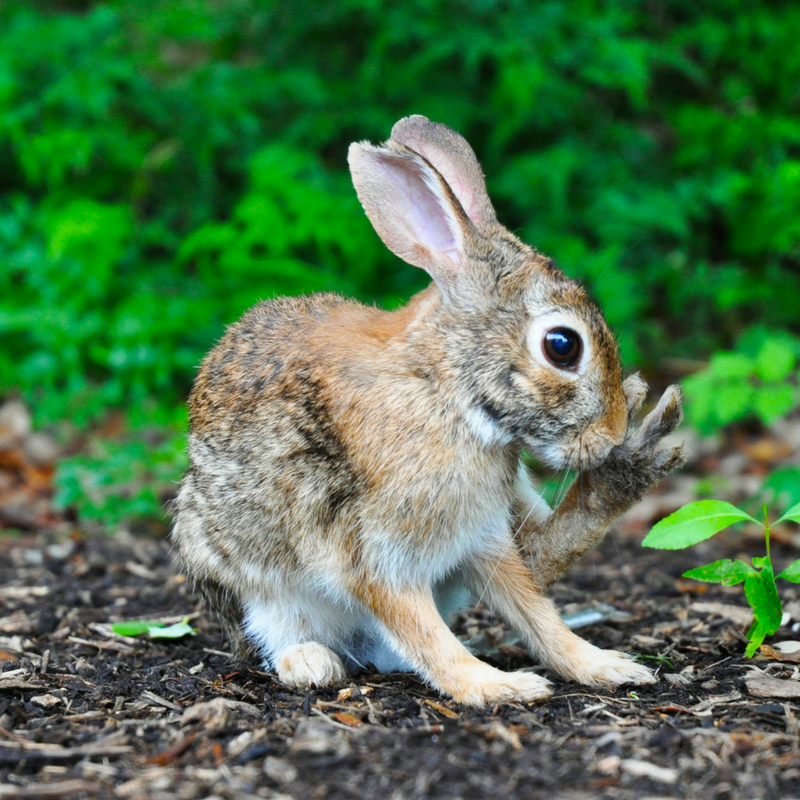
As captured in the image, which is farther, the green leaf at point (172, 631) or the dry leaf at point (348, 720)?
the green leaf at point (172, 631)

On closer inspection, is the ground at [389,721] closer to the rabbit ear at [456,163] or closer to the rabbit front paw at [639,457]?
the rabbit front paw at [639,457]

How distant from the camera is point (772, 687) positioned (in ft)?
11.7

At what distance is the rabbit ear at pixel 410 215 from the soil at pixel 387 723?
60.3 inches

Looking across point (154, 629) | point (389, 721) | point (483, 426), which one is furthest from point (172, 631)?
point (483, 426)

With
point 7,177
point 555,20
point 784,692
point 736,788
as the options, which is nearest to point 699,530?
point 784,692

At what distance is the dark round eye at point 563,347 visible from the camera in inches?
142

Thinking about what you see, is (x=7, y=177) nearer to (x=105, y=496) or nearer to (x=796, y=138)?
(x=105, y=496)

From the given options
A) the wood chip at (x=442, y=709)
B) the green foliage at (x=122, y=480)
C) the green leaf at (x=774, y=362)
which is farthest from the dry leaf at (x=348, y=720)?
the green leaf at (x=774, y=362)

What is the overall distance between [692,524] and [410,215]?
1.52 meters

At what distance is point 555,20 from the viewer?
815 centimetres

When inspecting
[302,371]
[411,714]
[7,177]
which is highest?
[7,177]

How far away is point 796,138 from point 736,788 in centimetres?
706

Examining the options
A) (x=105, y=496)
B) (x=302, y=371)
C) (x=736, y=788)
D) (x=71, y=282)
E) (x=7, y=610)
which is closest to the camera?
(x=736, y=788)

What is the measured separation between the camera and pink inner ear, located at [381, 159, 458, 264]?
3.79m
